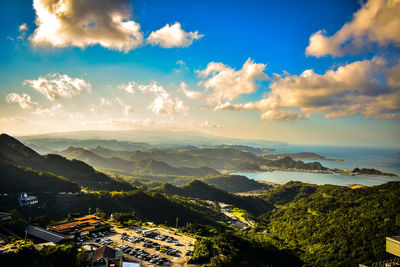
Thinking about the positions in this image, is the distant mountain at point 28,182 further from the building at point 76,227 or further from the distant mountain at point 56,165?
the building at point 76,227

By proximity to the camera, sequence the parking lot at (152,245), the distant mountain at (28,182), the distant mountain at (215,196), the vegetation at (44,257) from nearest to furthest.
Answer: the vegetation at (44,257) < the parking lot at (152,245) < the distant mountain at (28,182) < the distant mountain at (215,196)

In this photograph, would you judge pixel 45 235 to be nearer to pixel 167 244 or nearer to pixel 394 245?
pixel 167 244

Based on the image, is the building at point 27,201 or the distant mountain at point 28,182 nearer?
the building at point 27,201

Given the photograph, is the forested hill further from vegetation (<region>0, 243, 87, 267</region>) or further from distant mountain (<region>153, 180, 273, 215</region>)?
distant mountain (<region>153, 180, 273, 215</region>)

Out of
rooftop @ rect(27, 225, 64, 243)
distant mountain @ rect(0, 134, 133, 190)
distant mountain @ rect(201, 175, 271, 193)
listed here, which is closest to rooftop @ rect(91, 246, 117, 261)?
rooftop @ rect(27, 225, 64, 243)

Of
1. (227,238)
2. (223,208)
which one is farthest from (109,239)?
(223,208)

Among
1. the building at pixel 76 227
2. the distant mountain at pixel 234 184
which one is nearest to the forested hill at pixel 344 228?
the building at pixel 76 227

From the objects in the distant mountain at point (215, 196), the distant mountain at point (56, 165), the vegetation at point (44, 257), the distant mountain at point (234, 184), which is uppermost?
the vegetation at point (44, 257)

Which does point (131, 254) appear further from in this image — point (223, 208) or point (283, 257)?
point (223, 208)

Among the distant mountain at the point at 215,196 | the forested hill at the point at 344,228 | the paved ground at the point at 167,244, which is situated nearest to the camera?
the paved ground at the point at 167,244
